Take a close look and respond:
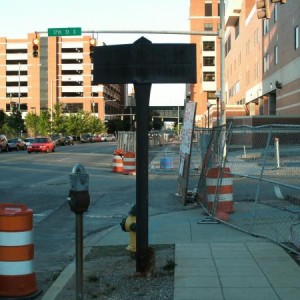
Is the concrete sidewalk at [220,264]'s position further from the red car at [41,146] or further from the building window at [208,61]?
the building window at [208,61]

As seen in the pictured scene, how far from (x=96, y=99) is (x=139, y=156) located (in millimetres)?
143439

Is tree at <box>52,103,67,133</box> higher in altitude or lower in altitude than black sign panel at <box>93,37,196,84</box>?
higher

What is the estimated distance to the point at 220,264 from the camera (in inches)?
271

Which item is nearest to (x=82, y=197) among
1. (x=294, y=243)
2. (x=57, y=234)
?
(x=294, y=243)

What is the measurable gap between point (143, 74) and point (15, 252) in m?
2.54

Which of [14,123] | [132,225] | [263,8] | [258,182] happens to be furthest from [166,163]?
[14,123]

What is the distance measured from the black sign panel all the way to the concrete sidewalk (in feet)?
7.70

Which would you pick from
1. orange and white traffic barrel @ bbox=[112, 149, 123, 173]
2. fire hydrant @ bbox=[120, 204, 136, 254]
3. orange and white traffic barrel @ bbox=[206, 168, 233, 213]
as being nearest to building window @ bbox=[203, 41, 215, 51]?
orange and white traffic barrel @ bbox=[112, 149, 123, 173]

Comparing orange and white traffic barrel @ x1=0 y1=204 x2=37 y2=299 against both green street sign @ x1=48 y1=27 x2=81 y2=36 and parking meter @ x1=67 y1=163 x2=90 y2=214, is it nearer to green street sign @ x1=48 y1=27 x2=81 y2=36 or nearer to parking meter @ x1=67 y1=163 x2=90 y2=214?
parking meter @ x1=67 y1=163 x2=90 y2=214

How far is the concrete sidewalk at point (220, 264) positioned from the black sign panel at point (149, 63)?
2.35 meters

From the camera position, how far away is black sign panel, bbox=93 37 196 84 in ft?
21.4

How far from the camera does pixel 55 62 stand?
145m

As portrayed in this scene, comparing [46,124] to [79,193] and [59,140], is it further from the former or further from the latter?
[79,193]

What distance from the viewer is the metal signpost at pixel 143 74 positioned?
6457 mm
